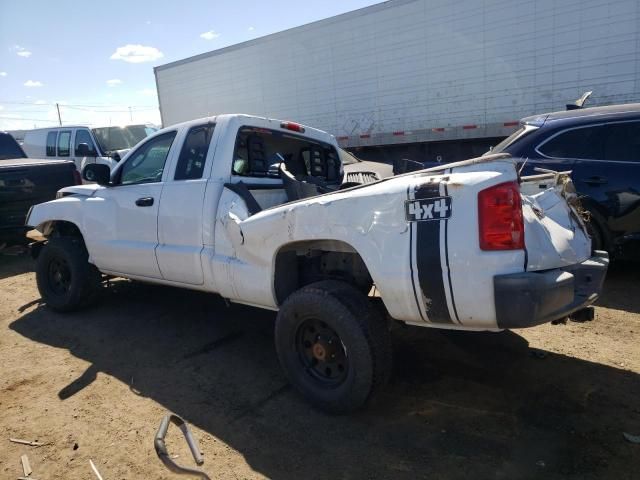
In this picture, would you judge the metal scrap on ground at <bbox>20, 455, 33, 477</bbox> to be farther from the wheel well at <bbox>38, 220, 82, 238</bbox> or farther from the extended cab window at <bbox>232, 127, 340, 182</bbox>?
the wheel well at <bbox>38, 220, 82, 238</bbox>

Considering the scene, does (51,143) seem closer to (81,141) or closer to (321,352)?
(81,141)

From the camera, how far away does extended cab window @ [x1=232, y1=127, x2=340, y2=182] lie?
4043mm

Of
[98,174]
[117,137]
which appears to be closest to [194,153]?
[98,174]

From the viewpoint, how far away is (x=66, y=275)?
523cm

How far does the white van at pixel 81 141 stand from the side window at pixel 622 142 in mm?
10089

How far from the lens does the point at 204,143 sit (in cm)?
406

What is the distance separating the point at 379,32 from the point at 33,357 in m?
9.61

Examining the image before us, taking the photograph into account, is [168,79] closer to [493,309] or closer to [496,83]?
[496,83]

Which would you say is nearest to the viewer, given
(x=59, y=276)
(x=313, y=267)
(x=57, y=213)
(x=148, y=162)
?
(x=313, y=267)

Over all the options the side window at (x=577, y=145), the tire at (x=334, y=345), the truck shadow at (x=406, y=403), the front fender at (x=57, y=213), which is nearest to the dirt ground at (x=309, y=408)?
the truck shadow at (x=406, y=403)

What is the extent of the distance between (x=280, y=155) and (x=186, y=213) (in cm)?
103

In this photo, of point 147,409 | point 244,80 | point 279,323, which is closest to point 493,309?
point 279,323

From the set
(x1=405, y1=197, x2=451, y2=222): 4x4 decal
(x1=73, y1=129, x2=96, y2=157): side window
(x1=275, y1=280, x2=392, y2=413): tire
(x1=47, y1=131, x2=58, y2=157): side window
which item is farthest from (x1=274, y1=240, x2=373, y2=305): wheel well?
(x1=47, y1=131, x2=58, y2=157): side window

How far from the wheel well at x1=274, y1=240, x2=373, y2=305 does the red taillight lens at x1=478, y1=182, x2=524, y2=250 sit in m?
0.98
